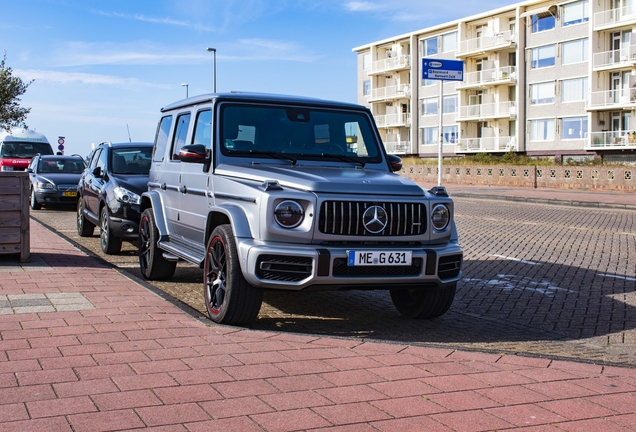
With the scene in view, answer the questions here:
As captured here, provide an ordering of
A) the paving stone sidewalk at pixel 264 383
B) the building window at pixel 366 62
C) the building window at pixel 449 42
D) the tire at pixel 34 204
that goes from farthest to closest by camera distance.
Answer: the building window at pixel 366 62 → the building window at pixel 449 42 → the tire at pixel 34 204 → the paving stone sidewalk at pixel 264 383

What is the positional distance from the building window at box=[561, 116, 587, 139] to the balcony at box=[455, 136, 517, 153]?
15.9 feet

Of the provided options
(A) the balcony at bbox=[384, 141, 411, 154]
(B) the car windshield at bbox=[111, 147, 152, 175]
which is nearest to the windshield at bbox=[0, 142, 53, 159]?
→ (B) the car windshield at bbox=[111, 147, 152, 175]

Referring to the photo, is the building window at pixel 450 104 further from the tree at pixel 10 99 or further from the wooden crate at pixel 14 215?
the wooden crate at pixel 14 215

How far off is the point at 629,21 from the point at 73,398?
51.1 metres

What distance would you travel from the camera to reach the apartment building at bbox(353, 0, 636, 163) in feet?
163

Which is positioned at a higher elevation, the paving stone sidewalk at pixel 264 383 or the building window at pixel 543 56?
the building window at pixel 543 56

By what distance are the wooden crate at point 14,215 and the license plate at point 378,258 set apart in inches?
202

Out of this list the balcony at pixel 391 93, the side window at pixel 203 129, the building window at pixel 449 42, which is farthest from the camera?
the balcony at pixel 391 93

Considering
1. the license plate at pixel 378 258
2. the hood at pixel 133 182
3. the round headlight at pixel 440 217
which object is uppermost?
the hood at pixel 133 182

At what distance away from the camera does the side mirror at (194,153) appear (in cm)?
658

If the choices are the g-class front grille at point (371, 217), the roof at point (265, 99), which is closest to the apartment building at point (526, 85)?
the roof at point (265, 99)

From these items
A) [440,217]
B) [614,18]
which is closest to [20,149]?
[440,217]

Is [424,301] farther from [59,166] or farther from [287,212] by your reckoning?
[59,166]

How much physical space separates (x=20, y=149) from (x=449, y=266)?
28.2m
